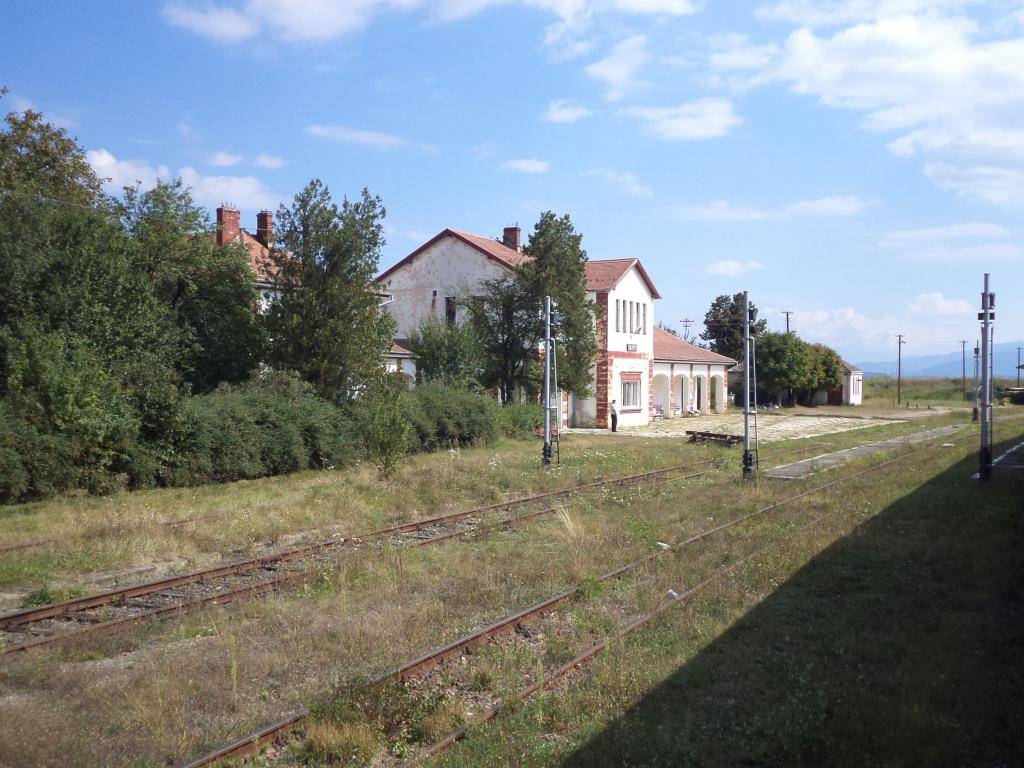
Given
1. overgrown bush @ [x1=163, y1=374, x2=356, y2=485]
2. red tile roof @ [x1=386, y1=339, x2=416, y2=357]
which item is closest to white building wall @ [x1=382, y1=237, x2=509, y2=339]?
red tile roof @ [x1=386, y1=339, x2=416, y2=357]

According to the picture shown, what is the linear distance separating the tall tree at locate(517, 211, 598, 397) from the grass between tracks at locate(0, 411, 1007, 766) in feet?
69.9

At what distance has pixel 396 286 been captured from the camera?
140ft

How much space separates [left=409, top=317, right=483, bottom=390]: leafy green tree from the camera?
110ft

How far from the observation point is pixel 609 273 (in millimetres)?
41469

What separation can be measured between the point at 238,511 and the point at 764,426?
34.8 meters

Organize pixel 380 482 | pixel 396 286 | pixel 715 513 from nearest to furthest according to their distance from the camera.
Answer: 1. pixel 715 513
2. pixel 380 482
3. pixel 396 286

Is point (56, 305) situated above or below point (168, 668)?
above

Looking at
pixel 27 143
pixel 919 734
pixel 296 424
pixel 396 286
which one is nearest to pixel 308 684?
pixel 919 734

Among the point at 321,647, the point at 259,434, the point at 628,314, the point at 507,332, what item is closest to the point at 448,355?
the point at 507,332

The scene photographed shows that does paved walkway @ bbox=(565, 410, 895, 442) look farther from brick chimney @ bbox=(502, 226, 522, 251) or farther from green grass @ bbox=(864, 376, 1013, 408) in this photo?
green grass @ bbox=(864, 376, 1013, 408)

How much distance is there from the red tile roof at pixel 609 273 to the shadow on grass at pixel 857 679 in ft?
96.9

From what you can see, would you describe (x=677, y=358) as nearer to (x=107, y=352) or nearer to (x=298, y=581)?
(x=107, y=352)

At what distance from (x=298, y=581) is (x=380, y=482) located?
848 centimetres

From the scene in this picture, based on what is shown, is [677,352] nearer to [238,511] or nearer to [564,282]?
[564,282]
